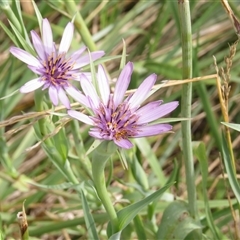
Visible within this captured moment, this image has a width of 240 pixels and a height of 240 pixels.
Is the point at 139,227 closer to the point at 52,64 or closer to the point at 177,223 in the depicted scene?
the point at 177,223

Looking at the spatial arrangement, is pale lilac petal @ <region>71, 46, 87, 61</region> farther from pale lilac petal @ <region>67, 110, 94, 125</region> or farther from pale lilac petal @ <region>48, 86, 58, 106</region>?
pale lilac petal @ <region>67, 110, 94, 125</region>

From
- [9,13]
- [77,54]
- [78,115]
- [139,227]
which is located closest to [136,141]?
[139,227]

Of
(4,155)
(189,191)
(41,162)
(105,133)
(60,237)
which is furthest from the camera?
(41,162)

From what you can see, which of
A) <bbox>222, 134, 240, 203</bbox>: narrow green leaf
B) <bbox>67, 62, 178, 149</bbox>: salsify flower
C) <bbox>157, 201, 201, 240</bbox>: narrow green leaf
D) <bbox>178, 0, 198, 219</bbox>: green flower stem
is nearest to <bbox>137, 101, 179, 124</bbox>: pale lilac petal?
<bbox>67, 62, 178, 149</bbox>: salsify flower

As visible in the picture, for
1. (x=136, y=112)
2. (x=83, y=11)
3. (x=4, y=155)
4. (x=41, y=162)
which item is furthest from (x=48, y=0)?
(x=41, y=162)

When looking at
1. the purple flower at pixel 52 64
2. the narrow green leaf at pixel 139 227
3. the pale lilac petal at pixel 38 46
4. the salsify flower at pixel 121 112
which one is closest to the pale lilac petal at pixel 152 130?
the salsify flower at pixel 121 112

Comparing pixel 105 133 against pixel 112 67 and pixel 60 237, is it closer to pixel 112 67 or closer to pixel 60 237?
pixel 60 237

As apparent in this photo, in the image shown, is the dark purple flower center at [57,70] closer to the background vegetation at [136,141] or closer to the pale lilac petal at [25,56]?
the pale lilac petal at [25,56]
